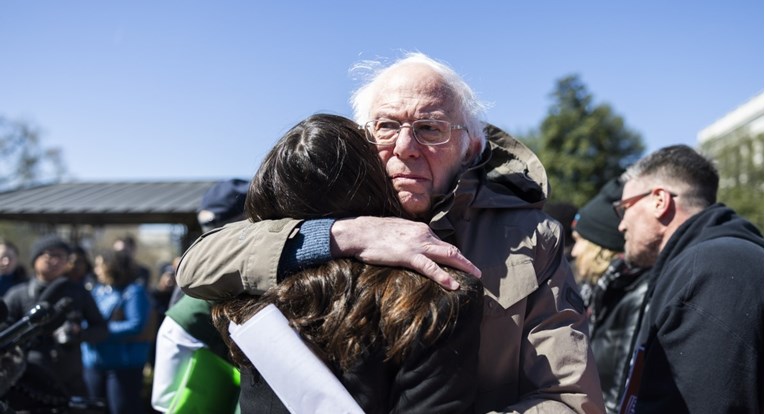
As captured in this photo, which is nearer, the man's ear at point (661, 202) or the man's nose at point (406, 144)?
the man's nose at point (406, 144)

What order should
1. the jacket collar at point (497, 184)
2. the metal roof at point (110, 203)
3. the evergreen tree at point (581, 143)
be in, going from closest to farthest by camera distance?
the jacket collar at point (497, 184)
the metal roof at point (110, 203)
the evergreen tree at point (581, 143)

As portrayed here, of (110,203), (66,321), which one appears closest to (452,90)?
(66,321)

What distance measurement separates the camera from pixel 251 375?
142 cm

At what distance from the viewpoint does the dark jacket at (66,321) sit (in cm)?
502

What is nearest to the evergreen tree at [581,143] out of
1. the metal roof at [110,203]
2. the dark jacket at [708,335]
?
the metal roof at [110,203]

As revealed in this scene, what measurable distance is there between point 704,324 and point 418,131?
1174mm

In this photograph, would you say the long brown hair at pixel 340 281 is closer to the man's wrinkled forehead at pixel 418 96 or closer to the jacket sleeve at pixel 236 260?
the jacket sleeve at pixel 236 260

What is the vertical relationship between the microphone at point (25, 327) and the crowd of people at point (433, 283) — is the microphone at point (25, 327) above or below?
below

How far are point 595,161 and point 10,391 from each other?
132 ft

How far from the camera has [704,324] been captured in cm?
207

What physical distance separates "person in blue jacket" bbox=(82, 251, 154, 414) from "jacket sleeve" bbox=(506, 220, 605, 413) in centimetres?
538

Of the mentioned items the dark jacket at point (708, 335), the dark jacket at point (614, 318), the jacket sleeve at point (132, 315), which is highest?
the dark jacket at point (708, 335)

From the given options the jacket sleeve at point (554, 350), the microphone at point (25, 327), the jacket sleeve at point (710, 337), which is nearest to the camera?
the jacket sleeve at point (554, 350)

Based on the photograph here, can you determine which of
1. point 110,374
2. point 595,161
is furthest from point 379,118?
point 595,161
